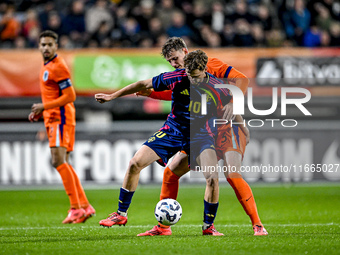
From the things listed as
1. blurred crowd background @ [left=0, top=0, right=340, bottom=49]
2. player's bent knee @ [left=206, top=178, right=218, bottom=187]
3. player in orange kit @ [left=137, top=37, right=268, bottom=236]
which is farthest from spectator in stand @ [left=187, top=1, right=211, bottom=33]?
player's bent knee @ [left=206, top=178, right=218, bottom=187]

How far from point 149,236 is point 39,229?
149 cm

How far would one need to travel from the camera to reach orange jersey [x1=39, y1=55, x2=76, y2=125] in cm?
745

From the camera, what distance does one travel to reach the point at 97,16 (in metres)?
14.2

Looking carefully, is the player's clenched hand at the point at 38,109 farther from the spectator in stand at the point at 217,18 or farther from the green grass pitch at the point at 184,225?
the spectator in stand at the point at 217,18

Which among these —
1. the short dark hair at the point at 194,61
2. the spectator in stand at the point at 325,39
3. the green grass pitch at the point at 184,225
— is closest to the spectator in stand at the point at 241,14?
the spectator in stand at the point at 325,39

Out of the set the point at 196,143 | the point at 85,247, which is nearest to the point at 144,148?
the point at 196,143

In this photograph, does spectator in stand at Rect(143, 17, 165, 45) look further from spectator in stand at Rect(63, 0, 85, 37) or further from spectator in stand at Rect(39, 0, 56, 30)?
spectator in stand at Rect(39, 0, 56, 30)

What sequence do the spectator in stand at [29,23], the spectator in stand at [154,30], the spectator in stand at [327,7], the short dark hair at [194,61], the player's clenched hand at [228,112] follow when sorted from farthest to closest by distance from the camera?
the spectator in stand at [327,7], the spectator in stand at [29,23], the spectator in stand at [154,30], the player's clenched hand at [228,112], the short dark hair at [194,61]

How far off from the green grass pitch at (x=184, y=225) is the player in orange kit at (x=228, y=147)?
0.31 m

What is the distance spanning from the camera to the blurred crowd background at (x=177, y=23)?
44.7ft

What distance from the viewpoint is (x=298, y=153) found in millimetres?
12242

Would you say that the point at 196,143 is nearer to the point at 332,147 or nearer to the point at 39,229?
the point at 39,229

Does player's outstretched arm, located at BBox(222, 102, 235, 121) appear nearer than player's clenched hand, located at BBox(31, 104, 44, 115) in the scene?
Yes

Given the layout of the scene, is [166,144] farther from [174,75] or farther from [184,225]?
[184,225]
